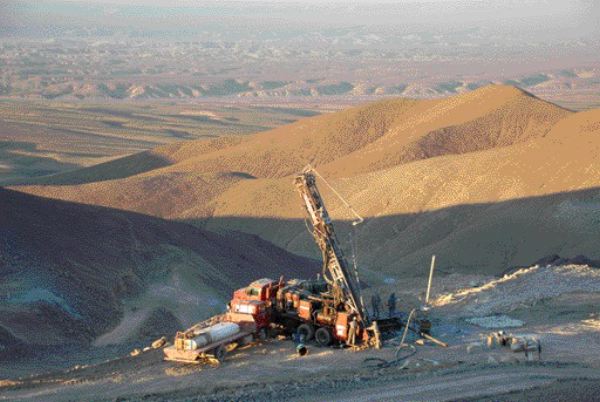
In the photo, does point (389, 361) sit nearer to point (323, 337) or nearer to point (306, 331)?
point (323, 337)

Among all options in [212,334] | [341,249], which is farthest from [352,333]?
[212,334]

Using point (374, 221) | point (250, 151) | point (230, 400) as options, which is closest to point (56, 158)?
point (250, 151)

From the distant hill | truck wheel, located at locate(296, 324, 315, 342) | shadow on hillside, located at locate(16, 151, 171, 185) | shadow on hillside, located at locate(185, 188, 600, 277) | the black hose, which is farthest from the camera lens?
shadow on hillside, located at locate(16, 151, 171, 185)

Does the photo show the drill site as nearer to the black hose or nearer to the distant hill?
the black hose

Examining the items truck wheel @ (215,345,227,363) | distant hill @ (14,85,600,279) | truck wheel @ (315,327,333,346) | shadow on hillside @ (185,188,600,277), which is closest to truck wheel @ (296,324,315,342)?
truck wheel @ (315,327,333,346)

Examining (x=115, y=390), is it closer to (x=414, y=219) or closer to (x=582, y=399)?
(x=582, y=399)
